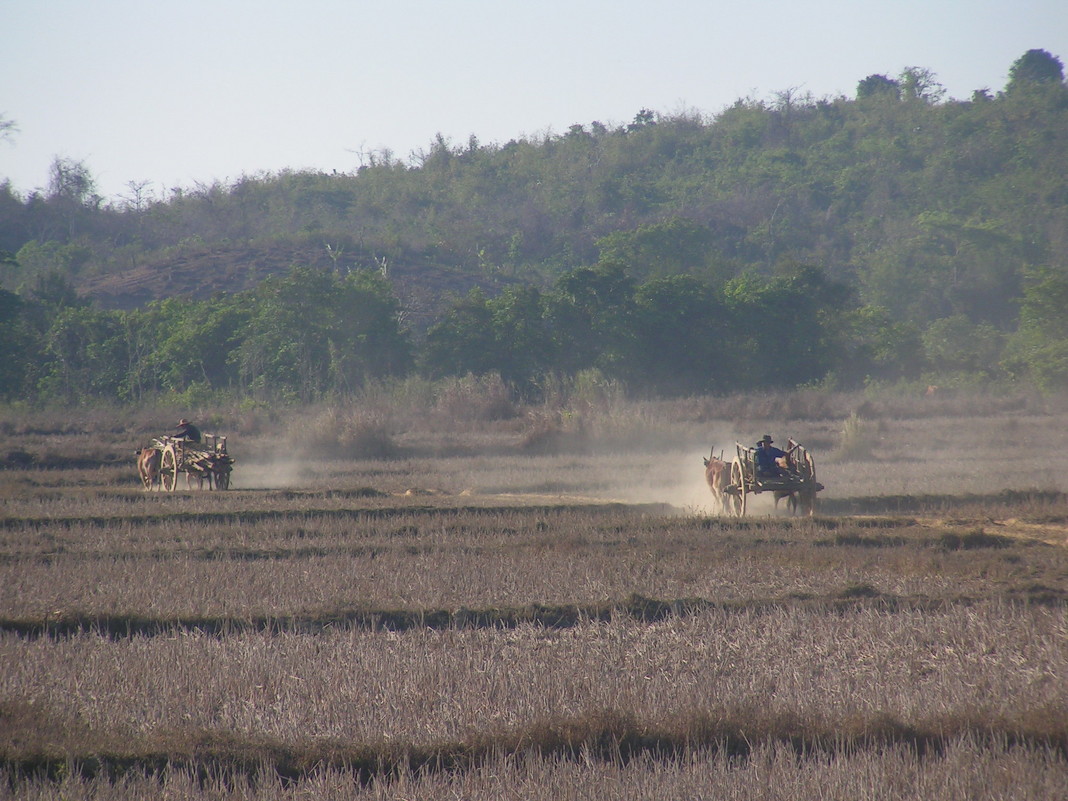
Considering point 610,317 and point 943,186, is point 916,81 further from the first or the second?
point 610,317

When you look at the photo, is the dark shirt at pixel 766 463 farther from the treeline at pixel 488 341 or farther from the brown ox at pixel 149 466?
the treeline at pixel 488 341

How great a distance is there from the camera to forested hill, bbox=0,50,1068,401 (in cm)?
5575

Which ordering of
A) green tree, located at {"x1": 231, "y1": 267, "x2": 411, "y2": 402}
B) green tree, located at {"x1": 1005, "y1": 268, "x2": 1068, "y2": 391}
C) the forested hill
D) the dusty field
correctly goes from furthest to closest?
the forested hill → green tree, located at {"x1": 231, "y1": 267, "x2": 411, "y2": 402} → green tree, located at {"x1": 1005, "y1": 268, "x2": 1068, "y2": 391} → the dusty field

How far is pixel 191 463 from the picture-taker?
20188 mm

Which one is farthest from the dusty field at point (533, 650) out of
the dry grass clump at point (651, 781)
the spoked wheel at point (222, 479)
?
the spoked wheel at point (222, 479)

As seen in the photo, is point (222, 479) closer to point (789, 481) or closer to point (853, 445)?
point (789, 481)

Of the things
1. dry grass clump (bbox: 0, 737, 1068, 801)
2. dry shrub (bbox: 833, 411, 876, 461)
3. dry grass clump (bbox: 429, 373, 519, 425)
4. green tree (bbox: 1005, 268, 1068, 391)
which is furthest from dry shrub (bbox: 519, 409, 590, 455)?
dry grass clump (bbox: 0, 737, 1068, 801)

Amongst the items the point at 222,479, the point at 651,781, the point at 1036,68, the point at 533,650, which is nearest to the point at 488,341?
the point at 222,479

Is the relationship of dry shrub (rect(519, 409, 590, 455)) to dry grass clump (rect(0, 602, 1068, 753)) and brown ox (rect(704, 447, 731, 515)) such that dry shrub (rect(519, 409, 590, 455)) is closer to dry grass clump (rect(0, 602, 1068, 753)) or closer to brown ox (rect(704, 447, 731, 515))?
brown ox (rect(704, 447, 731, 515))

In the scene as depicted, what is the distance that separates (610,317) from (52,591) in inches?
1382

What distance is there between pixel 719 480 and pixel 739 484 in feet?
4.54

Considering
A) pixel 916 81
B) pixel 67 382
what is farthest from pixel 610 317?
pixel 916 81

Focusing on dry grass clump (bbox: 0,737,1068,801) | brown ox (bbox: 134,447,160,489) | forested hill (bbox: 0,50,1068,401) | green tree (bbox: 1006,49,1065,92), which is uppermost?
green tree (bbox: 1006,49,1065,92)

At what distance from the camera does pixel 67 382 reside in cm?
4197
